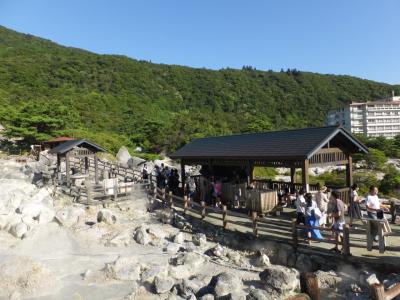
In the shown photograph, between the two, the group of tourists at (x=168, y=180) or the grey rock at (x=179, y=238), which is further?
the group of tourists at (x=168, y=180)

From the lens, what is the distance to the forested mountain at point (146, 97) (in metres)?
38.2

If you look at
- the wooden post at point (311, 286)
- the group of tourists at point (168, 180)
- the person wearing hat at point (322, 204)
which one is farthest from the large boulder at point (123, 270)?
the wooden post at point (311, 286)

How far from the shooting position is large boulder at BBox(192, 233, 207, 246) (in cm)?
1186

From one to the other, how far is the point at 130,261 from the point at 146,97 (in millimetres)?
65426

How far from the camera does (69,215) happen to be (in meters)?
14.4

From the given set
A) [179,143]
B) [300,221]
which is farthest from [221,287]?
[179,143]

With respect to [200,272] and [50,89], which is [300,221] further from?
[50,89]

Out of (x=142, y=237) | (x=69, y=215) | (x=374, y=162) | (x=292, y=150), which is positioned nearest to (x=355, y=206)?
(x=292, y=150)

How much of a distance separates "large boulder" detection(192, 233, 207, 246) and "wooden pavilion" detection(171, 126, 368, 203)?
9.57ft

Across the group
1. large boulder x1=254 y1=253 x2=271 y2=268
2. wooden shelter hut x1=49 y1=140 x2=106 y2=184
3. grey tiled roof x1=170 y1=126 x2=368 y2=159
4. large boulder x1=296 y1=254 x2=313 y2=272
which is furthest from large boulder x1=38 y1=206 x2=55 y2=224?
large boulder x1=296 y1=254 x2=313 y2=272

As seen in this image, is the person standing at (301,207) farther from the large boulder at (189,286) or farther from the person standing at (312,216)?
the large boulder at (189,286)

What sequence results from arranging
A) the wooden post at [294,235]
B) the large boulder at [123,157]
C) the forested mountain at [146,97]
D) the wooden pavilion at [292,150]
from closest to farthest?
the wooden post at [294,235] < the wooden pavilion at [292,150] < the large boulder at [123,157] < the forested mountain at [146,97]

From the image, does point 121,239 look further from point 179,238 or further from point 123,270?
point 123,270

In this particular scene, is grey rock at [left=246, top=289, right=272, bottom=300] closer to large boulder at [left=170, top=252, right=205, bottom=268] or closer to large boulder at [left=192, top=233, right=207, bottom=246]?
large boulder at [left=170, top=252, right=205, bottom=268]
